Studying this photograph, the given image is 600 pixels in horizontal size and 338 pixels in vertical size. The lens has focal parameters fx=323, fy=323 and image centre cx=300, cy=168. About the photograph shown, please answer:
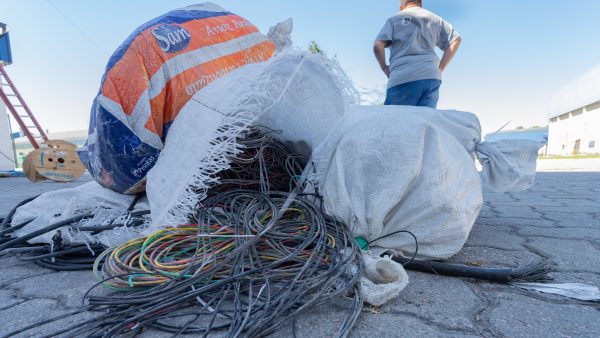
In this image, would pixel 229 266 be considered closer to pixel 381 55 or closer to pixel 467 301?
pixel 467 301

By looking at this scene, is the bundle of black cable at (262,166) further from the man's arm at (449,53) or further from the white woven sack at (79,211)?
the man's arm at (449,53)

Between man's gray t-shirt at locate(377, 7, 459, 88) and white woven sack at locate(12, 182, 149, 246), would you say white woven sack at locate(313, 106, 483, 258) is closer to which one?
white woven sack at locate(12, 182, 149, 246)

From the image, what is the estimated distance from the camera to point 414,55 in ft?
6.41

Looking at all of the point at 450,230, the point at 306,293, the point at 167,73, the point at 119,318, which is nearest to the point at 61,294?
the point at 119,318

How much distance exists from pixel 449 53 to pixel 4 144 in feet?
28.4

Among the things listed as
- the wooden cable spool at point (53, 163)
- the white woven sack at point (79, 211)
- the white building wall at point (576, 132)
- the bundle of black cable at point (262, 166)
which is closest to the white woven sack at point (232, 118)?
the bundle of black cable at point (262, 166)

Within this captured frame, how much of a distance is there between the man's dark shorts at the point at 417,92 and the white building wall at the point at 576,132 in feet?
63.0

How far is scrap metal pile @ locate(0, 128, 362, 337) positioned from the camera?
2.10 ft

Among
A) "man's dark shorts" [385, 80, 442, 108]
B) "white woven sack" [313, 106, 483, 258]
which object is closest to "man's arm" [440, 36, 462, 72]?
"man's dark shorts" [385, 80, 442, 108]

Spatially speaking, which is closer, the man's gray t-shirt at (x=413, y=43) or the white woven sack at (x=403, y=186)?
the white woven sack at (x=403, y=186)

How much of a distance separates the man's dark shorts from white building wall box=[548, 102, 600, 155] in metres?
19.2

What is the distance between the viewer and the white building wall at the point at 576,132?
54.4 ft

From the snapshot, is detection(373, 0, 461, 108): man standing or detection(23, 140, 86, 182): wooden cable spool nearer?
detection(373, 0, 461, 108): man standing

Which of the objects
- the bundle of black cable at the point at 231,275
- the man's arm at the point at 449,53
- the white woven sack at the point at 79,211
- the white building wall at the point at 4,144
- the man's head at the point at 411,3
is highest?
the man's head at the point at 411,3
